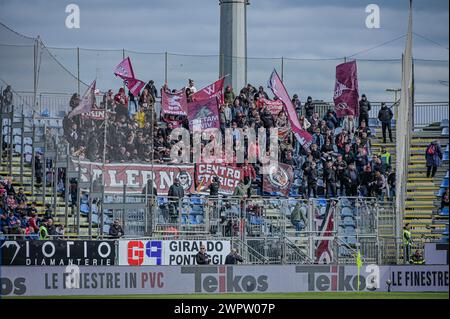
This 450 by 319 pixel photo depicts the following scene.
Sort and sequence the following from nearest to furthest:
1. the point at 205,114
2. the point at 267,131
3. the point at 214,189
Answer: the point at 214,189 < the point at 205,114 < the point at 267,131

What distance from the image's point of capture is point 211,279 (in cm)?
3334

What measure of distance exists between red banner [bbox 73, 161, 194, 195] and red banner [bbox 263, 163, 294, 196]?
2.24 metres

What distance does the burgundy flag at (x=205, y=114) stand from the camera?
41688 millimetres

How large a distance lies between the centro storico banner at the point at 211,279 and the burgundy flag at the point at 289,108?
29.3 feet

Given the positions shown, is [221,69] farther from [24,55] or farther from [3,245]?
[3,245]

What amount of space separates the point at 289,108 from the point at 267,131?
1233mm

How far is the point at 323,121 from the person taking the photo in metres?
43.6

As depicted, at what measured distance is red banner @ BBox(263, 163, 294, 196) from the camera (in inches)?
1624

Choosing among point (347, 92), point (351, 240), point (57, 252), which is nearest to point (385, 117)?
point (347, 92)

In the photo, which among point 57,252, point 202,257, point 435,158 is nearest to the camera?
point 57,252

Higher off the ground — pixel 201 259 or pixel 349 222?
pixel 349 222

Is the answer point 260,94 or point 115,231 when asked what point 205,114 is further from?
point 115,231

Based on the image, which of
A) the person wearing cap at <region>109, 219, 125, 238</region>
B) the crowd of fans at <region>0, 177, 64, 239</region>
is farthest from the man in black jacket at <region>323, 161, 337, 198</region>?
the crowd of fans at <region>0, 177, 64, 239</region>

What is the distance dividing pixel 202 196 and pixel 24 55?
6.56 meters
